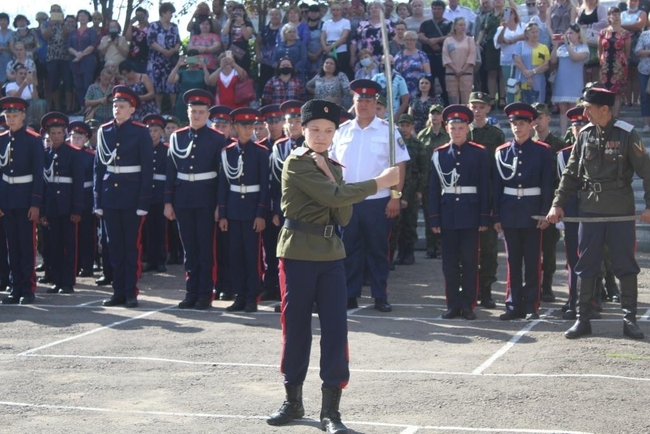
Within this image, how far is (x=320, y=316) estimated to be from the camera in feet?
22.7

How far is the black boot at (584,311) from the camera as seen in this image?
9.39 m

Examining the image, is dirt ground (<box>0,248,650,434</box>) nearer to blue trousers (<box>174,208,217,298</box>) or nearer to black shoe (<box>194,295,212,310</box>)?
black shoe (<box>194,295,212,310</box>)

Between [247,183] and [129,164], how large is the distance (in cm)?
128

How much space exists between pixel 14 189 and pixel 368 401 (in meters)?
6.02

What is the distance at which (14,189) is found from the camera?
1205cm

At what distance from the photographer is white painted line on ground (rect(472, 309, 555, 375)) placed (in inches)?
330

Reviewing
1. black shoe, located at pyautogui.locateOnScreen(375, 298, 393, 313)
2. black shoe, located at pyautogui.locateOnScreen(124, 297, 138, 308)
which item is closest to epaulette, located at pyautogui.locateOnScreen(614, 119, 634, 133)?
black shoe, located at pyautogui.locateOnScreen(375, 298, 393, 313)

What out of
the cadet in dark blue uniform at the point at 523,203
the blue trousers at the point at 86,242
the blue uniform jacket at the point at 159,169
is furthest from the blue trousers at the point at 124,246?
the cadet in dark blue uniform at the point at 523,203

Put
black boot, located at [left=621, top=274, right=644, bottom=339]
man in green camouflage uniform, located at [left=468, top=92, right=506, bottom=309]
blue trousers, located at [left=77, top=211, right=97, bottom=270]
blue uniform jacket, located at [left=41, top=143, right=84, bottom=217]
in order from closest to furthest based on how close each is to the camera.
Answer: black boot, located at [left=621, top=274, right=644, bottom=339], man in green camouflage uniform, located at [left=468, top=92, right=506, bottom=309], blue uniform jacket, located at [left=41, top=143, right=84, bottom=217], blue trousers, located at [left=77, top=211, right=97, bottom=270]

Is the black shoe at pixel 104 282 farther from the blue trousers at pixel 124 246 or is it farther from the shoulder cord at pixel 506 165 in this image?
the shoulder cord at pixel 506 165

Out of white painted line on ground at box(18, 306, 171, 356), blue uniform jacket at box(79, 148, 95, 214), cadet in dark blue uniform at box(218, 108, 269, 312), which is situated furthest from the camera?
A: blue uniform jacket at box(79, 148, 95, 214)

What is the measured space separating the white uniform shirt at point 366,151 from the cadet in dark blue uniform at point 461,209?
1.78ft

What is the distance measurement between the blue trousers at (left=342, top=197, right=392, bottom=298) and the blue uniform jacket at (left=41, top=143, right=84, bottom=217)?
3.46 meters

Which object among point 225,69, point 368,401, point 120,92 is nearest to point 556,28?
point 225,69
